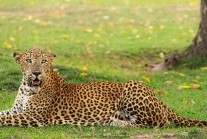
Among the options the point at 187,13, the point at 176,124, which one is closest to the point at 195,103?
the point at 176,124

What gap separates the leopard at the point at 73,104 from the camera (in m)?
10.8

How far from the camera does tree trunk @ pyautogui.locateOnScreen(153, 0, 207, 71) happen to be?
1830cm

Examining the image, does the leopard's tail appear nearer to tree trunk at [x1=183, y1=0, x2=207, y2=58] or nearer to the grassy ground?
the grassy ground

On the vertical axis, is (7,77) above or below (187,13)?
below

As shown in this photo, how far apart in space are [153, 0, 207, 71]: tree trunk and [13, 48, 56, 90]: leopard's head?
26.0ft

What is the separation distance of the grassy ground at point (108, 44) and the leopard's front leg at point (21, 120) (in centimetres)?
15

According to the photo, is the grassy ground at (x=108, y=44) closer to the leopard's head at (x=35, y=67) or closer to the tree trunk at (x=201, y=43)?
the tree trunk at (x=201, y=43)

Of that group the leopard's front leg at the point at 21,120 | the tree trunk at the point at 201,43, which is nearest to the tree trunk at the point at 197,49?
the tree trunk at the point at 201,43

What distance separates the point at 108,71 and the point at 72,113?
650 centimetres

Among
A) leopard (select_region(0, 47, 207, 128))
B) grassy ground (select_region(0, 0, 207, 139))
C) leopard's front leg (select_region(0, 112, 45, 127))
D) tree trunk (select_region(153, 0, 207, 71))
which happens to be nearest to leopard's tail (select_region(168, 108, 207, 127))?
leopard (select_region(0, 47, 207, 128))

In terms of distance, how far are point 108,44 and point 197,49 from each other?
429cm

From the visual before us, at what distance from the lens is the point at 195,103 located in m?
13.5

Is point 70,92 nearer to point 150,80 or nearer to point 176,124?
point 176,124

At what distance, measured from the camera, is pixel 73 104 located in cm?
1117
